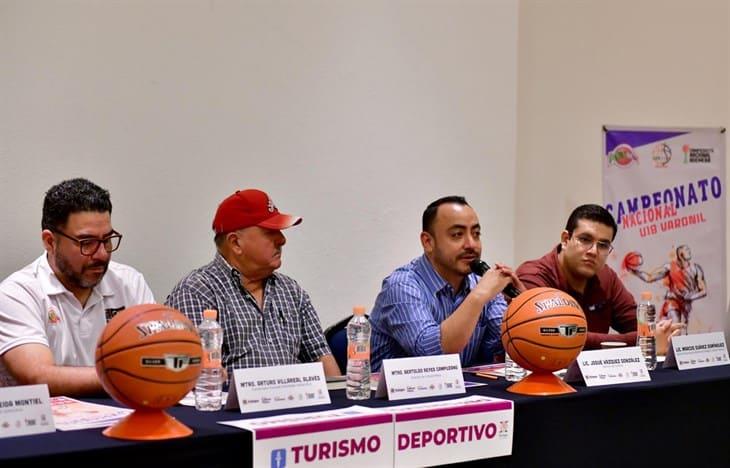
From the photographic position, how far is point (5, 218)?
3166 mm

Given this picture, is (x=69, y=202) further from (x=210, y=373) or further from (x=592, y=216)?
(x=592, y=216)

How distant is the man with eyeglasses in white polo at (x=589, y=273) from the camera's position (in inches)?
142

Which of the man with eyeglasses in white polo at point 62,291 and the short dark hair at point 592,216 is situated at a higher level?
the short dark hair at point 592,216

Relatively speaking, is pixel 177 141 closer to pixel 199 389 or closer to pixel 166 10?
pixel 166 10

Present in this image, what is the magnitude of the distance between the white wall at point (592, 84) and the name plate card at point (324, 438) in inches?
116

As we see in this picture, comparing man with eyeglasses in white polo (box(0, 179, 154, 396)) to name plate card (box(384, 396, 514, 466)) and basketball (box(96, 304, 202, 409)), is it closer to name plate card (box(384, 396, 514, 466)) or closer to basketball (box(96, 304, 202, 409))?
basketball (box(96, 304, 202, 409))

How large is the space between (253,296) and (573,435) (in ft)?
3.60

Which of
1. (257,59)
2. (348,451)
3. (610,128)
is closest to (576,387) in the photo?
(348,451)

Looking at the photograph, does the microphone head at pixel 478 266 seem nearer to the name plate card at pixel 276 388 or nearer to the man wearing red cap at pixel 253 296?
the man wearing red cap at pixel 253 296

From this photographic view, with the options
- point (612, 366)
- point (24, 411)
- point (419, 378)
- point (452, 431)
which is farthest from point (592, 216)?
point (24, 411)

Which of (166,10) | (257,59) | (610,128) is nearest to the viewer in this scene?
(166,10)

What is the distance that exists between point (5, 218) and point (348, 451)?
178 cm

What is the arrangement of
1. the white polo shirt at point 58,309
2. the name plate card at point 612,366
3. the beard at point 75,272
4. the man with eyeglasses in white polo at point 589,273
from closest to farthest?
the name plate card at point 612,366, the white polo shirt at point 58,309, the beard at point 75,272, the man with eyeglasses in white polo at point 589,273

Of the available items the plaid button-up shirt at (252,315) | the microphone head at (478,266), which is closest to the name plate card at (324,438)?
the plaid button-up shirt at (252,315)
